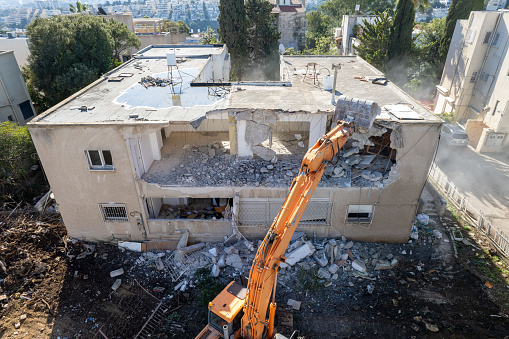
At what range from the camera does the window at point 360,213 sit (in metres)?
14.4

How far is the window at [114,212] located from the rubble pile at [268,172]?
190cm

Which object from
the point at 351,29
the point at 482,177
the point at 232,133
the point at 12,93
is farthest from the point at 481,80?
the point at 12,93

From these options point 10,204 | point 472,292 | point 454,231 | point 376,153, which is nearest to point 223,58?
point 376,153

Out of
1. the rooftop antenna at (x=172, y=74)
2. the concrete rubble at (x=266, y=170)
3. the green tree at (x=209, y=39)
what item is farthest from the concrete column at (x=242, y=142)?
the green tree at (x=209, y=39)

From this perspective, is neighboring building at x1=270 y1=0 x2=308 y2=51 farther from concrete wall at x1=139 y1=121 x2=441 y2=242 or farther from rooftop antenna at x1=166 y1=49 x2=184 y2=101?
concrete wall at x1=139 y1=121 x2=441 y2=242

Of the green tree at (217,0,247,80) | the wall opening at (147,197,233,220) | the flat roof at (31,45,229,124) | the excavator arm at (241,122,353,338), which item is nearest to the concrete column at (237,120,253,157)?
the flat roof at (31,45,229,124)

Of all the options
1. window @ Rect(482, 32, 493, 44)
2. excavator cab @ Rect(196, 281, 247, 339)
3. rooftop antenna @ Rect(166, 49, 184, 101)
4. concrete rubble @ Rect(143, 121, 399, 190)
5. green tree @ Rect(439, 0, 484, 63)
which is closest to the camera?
excavator cab @ Rect(196, 281, 247, 339)

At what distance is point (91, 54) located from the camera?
979 inches

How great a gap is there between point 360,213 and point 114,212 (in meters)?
11.3

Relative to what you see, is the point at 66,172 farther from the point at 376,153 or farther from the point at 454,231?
the point at 454,231

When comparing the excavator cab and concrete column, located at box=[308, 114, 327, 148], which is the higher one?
concrete column, located at box=[308, 114, 327, 148]

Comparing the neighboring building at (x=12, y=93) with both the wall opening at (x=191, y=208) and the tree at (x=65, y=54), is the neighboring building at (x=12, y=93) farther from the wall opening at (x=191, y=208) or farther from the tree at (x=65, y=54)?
the wall opening at (x=191, y=208)

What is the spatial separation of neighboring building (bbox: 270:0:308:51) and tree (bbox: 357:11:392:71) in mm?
13951

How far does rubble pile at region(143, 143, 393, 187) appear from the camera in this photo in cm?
1391
